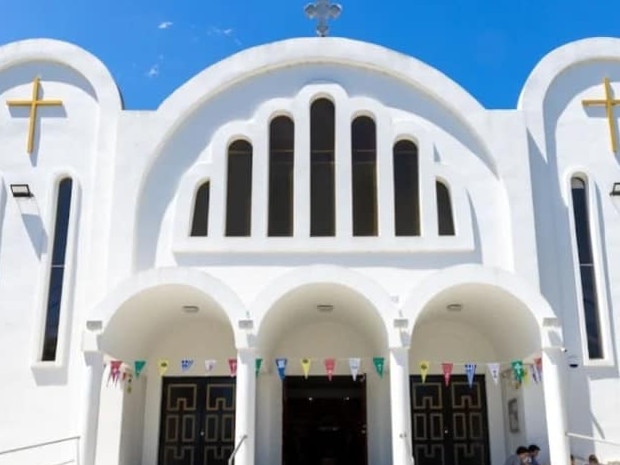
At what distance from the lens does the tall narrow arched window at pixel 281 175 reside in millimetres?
14875

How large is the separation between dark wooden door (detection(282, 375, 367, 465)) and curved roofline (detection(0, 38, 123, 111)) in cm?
696

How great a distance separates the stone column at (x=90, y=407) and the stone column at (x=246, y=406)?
7.53 ft

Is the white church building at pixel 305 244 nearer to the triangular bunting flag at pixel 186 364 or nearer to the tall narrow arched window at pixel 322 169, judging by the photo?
the tall narrow arched window at pixel 322 169

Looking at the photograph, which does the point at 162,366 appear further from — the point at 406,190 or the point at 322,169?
the point at 406,190

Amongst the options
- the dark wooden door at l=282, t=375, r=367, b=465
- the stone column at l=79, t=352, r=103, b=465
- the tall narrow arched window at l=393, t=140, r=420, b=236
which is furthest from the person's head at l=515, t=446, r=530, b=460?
the stone column at l=79, t=352, r=103, b=465

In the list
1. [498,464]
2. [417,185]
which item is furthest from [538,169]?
[498,464]

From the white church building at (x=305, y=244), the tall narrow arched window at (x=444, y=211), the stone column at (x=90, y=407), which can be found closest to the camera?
the stone column at (x=90, y=407)

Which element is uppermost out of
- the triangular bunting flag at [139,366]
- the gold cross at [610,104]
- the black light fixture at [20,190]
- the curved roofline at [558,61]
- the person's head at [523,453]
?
the curved roofline at [558,61]

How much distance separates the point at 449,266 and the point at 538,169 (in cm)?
275

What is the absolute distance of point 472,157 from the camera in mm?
15188

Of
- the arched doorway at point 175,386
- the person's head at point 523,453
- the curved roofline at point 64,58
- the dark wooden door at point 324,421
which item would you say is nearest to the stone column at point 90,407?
the arched doorway at point 175,386

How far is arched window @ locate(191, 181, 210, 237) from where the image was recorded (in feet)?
48.8

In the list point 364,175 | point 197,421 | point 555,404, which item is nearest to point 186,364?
point 197,421

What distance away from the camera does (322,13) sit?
16.3 metres
